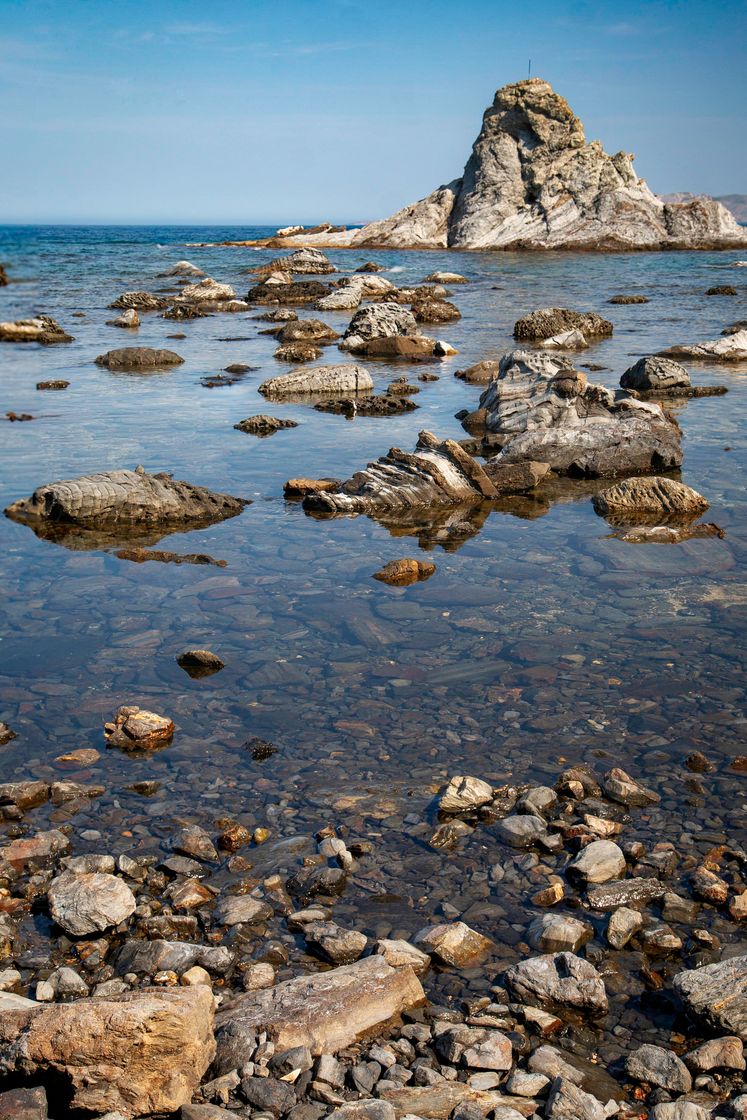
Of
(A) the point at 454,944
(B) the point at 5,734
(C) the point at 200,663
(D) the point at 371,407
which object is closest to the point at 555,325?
(D) the point at 371,407

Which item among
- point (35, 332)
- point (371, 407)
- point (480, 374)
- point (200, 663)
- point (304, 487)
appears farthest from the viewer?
point (35, 332)

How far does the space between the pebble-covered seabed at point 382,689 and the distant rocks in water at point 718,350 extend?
944cm

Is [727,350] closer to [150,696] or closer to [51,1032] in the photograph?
[150,696]

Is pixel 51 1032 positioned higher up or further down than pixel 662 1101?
higher up

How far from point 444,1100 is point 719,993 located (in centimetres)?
111

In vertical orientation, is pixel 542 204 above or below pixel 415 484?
above

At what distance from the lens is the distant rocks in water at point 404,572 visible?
8.23 m

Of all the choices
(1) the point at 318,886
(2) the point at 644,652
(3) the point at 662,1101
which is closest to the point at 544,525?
(2) the point at 644,652

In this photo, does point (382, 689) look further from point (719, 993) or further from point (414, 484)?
point (414, 484)

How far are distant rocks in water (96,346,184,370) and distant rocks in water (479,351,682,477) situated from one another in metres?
9.67

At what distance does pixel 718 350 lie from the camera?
21.0m

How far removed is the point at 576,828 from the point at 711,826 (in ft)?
2.21

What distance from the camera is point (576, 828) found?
482cm

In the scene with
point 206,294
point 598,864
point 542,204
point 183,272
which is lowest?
point 598,864
